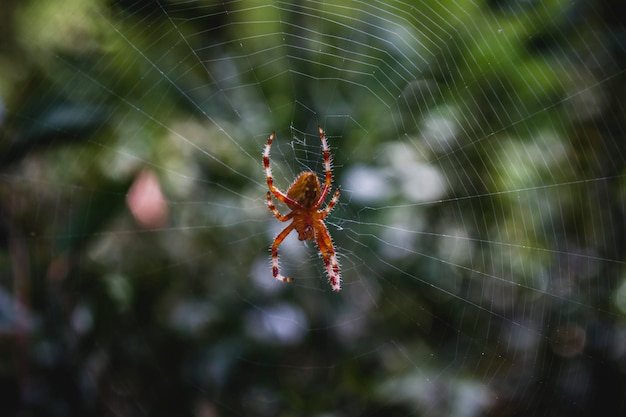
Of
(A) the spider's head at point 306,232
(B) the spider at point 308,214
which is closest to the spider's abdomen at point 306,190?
(B) the spider at point 308,214

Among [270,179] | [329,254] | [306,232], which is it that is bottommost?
[329,254]

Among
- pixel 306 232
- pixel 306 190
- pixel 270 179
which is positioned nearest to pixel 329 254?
pixel 306 232

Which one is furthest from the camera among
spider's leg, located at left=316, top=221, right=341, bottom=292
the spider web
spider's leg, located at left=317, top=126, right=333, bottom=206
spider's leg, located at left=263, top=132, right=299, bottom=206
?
spider's leg, located at left=316, top=221, right=341, bottom=292

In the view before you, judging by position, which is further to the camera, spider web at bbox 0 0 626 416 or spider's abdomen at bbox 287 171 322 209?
spider's abdomen at bbox 287 171 322 209

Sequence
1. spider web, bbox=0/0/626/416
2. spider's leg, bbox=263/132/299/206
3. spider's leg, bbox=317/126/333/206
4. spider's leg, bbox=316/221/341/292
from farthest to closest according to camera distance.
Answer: spider's leg, bbox=316/221/341/292
spider's leg, bbox=263/132/299/206
spider's leg, bbox=317/126/333/206
spider web, bbox=0/0/626/416

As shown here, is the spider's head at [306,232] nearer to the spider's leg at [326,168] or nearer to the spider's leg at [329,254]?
the spider's leg at [329,254]

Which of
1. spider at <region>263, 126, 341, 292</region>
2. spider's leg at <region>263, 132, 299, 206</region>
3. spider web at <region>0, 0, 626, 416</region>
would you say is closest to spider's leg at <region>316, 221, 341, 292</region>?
spider at <region>263, 126, 341, 292</region>

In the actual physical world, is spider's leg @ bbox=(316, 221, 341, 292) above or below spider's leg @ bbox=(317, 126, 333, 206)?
below

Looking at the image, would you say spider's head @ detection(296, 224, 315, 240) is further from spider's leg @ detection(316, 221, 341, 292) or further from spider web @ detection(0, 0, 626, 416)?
spider web @ detection(0, 0, 626, 416)

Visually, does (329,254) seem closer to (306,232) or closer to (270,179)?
(306,232)
